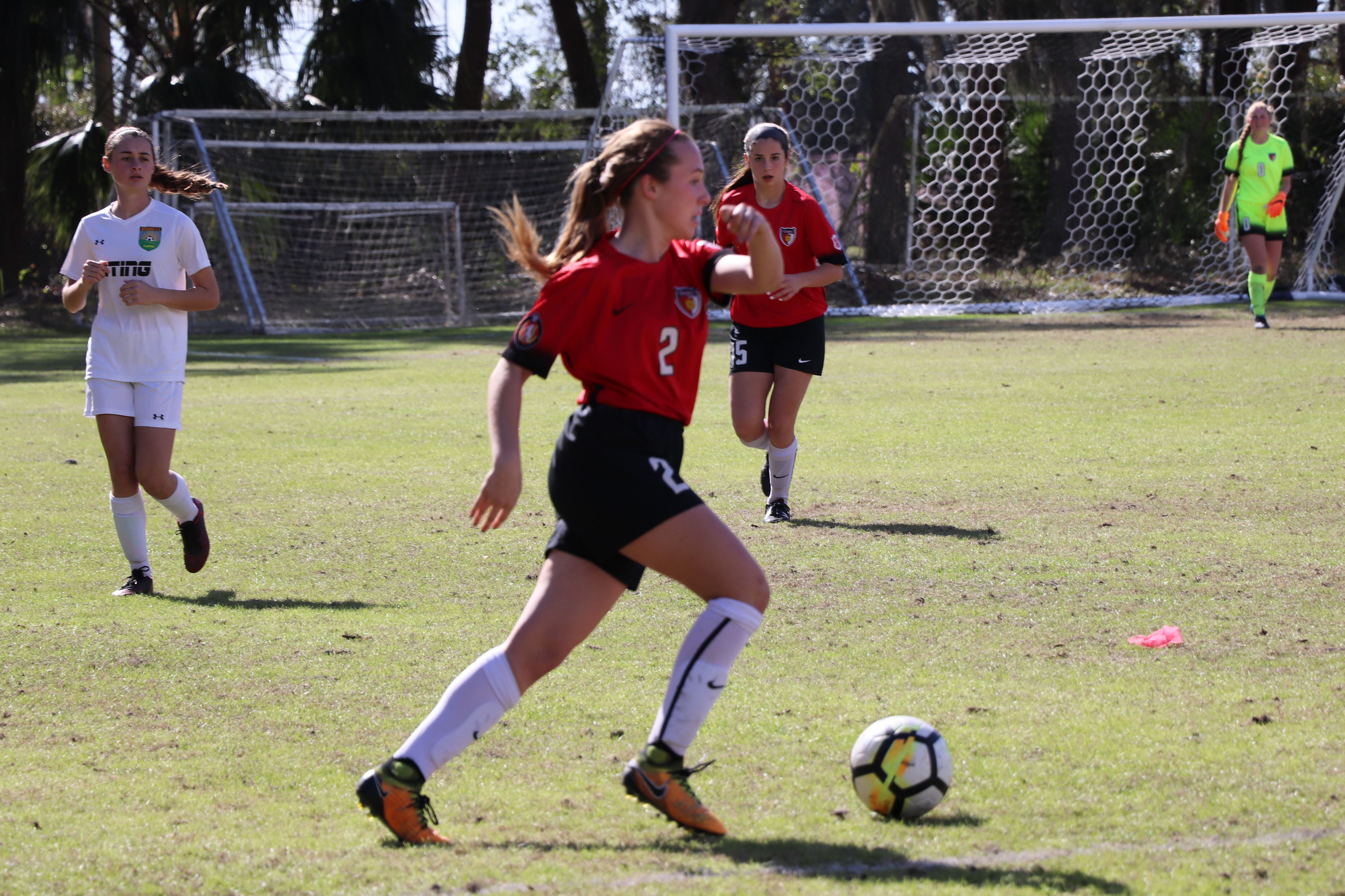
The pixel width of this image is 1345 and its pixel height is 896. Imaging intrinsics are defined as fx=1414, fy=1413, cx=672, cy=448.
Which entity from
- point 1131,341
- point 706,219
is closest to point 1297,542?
point 1131,341

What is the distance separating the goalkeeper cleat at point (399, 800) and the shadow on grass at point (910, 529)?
13.4ft

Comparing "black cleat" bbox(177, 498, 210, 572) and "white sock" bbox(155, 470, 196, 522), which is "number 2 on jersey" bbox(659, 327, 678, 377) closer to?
"white sock" bbox(155, 470, 196, 522)

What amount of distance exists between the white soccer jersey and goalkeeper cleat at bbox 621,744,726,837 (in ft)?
12.0

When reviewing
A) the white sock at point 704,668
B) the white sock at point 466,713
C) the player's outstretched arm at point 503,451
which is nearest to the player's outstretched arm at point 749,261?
the player's outstretched arm at point 503,451

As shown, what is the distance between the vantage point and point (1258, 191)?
1648cm


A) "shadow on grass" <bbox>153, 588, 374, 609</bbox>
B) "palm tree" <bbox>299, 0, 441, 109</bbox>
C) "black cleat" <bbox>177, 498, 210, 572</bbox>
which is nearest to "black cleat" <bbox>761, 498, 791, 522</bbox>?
"shadow on grass" <bbox>153, 588, 374, 609</bbox>

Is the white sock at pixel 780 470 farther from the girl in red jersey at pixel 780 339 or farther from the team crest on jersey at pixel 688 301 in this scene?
the team crest on jersey at pixel 688 301

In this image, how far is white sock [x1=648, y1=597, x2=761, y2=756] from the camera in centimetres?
337

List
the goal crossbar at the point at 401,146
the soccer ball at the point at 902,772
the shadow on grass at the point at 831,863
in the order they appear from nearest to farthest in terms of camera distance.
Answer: the shadow on grass at the point at 831,863 < the soccer ball at the point at 902,772 < the goal crossbar at the point at 401,146

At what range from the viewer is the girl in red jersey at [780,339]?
7383mm

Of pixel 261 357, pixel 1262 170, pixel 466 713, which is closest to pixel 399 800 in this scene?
pixel 466 713

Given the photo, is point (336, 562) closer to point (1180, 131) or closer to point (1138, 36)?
point (1138, 36)

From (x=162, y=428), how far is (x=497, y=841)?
355cm

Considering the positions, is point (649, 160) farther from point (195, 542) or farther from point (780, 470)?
point (780, 470)
